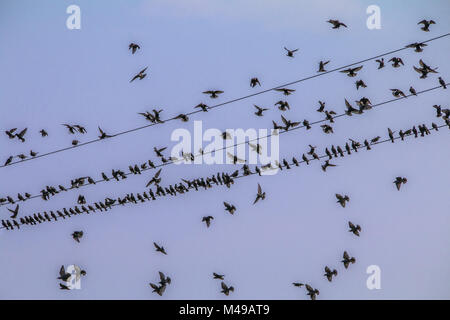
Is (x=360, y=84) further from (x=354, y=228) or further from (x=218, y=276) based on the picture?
(x=218, y=276)

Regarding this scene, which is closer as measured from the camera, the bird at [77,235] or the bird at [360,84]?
the bird at [360,84]

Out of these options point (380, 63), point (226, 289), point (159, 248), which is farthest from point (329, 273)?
point (380, 63)

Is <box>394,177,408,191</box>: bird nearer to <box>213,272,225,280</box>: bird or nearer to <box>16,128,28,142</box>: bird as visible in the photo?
<box>213,272,225,280</box>: bird

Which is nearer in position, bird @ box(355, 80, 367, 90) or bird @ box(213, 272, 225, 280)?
bird @ box(355, 80, 367, 90)

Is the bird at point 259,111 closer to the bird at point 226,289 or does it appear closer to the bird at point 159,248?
the bird at point 159,248

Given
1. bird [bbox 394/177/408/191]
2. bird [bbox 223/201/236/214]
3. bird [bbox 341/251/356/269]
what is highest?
bird [bbox 394/177/408/191]

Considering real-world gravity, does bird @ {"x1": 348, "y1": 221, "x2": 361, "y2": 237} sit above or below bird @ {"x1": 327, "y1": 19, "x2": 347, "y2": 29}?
below

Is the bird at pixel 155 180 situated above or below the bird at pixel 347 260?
above

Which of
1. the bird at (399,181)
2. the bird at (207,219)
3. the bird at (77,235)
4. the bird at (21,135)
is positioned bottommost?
the bird at (77,235)

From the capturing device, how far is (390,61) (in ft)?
53.6

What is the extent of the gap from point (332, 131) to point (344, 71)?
A: 1.33m
